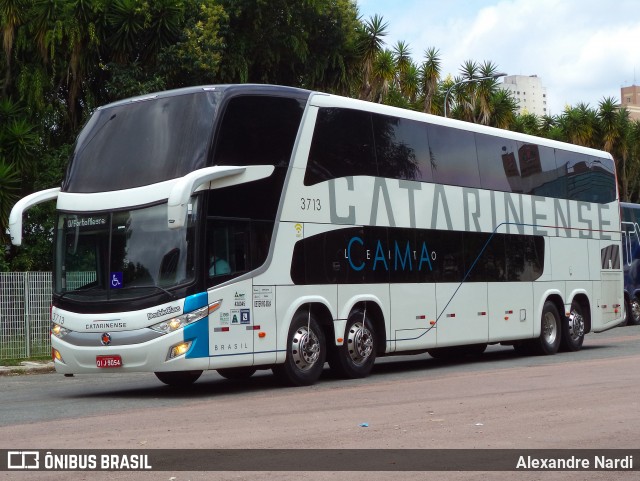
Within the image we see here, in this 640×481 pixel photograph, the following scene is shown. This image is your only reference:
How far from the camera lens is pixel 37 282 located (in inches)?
926

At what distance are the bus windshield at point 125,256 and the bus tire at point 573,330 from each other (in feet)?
36.8

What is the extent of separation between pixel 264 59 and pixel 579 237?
1357 centimetres

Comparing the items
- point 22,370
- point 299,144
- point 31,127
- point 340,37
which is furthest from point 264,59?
point 299,144

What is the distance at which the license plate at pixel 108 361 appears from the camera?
14508 millimetres

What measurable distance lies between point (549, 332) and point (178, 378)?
29.9 feet

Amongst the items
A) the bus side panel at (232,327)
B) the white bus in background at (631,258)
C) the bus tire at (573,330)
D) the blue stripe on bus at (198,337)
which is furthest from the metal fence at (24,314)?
the white bus in background at (631,258)

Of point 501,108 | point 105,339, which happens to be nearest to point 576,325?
point 105,339

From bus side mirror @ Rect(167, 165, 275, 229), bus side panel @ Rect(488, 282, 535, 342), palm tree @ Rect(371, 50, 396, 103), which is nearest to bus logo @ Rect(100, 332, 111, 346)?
bus side mirror @ Rect(167, 165, 275, 229)

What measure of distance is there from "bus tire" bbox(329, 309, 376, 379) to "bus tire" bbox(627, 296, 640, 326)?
812 inches

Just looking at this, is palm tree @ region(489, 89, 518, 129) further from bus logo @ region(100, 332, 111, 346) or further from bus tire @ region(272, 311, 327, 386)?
bus logo @ region(100, 332, 111, 346)

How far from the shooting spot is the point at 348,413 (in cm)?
1225

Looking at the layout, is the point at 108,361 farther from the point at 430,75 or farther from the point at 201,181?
the point at 430,75

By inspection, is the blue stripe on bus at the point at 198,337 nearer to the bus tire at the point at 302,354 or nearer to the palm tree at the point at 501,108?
the bus tire at the point at 302,354

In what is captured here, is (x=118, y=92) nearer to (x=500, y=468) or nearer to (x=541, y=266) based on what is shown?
(x=541, y=266)
